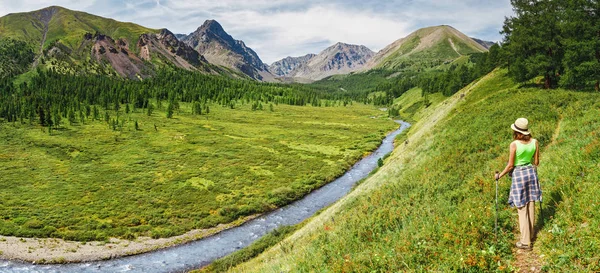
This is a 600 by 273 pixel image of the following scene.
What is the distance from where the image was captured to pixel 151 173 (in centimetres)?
7106

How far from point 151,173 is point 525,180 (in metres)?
71.8

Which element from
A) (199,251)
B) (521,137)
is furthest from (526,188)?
(199,251)

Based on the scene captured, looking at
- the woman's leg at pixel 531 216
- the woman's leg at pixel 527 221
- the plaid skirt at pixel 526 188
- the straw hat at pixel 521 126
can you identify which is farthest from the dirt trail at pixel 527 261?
the straw hat at pixel 521 126

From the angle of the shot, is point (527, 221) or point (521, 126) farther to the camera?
point (521, 126)

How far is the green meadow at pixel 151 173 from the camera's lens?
49.7 m

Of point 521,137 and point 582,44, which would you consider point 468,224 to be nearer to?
point 521,137

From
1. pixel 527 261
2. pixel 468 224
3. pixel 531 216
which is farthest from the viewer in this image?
pixel 468 224

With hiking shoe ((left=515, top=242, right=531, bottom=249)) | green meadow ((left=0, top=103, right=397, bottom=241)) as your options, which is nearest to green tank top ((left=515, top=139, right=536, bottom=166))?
hiking shoe ((left=515, top=242, right=531, bottom=249))

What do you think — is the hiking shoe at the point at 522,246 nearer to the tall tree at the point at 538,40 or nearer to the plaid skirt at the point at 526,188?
→ the plaid skirt at the point at 526,188

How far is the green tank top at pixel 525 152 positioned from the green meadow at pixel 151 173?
44.3 m

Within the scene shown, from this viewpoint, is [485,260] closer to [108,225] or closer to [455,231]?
[455,231]

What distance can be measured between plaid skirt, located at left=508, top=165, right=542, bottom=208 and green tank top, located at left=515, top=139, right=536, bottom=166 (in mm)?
219

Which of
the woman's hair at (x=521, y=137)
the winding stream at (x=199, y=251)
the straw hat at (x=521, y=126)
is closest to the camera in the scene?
the straw hat at (x=521, y=126)

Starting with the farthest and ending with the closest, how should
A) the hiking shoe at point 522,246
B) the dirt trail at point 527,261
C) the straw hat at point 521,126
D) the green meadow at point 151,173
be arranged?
the green meadow at point 151,173
the straw hat at point 521,126
the hiking shoe at point 522,246
the dirt trail at point 527,261
